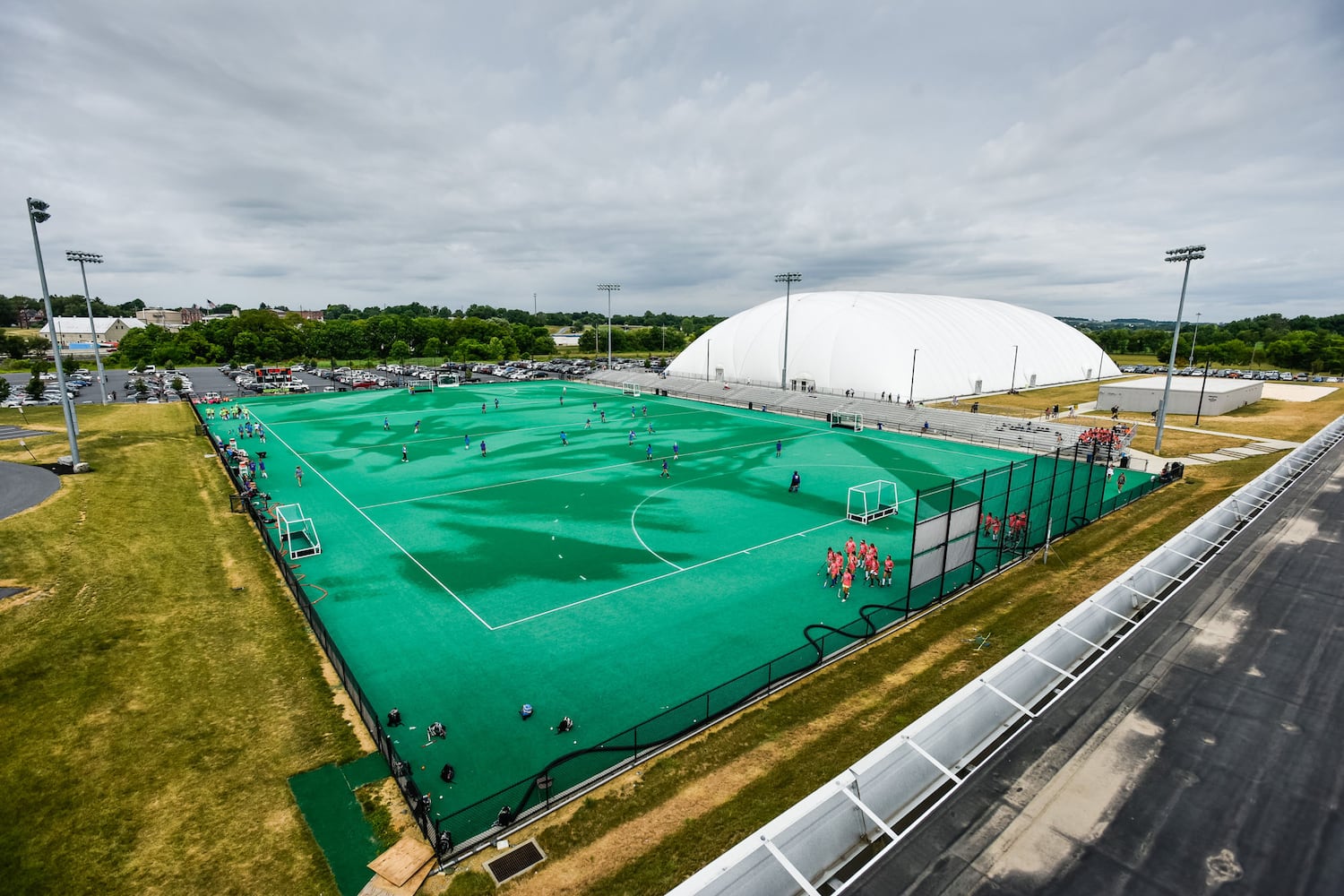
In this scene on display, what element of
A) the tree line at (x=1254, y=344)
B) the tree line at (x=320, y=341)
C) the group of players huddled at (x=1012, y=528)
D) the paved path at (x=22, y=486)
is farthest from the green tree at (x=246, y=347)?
the tree line at (x=1254, y=344)

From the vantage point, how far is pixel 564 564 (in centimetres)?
2538

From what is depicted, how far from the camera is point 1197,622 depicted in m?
18.5

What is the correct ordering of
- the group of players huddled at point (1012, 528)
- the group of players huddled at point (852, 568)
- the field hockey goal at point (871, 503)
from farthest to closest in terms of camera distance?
the field hockey goal at point (871, 503), the group of players huddled at point (1012, 528), the group of players huddled at point (852, 568)

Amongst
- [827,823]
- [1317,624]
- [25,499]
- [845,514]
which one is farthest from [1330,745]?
[25,499]

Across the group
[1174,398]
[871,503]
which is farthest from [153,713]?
[1174,398]

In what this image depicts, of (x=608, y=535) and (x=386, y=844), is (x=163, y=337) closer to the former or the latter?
(x=608, y=535)

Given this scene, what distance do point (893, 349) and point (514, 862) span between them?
71.4 metres

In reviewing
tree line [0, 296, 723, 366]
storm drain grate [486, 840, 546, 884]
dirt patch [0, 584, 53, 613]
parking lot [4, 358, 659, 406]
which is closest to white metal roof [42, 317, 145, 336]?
tree line [0, 296, 723, 366]

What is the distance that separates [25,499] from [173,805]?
29838 mm

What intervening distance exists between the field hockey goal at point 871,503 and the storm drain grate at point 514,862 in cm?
2159

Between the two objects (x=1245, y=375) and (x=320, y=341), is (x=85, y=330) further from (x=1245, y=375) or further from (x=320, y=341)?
(x=1245, y=375)

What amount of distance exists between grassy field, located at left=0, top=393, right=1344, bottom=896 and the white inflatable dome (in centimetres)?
4790

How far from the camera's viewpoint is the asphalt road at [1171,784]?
33.4 feet

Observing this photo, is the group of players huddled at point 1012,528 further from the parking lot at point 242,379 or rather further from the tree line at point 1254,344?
the parking lot at point 242,379
